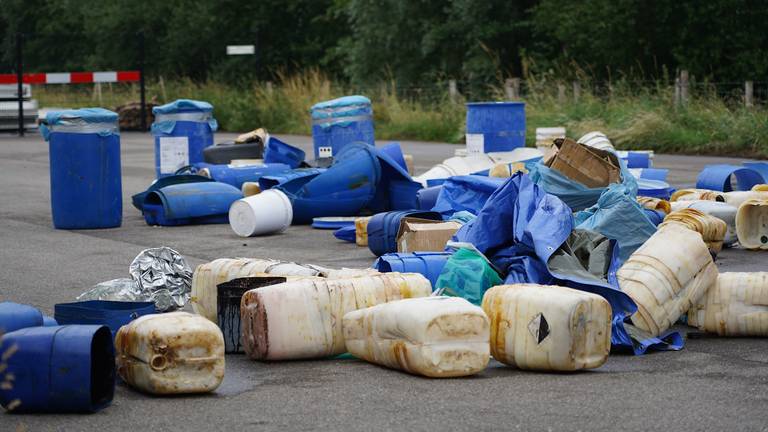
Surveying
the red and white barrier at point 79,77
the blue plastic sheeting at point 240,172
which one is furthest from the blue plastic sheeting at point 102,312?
the red and white barrier at point 79,77

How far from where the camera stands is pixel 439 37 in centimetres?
3897

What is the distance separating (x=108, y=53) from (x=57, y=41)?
25.2 ft

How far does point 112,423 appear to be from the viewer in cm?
506

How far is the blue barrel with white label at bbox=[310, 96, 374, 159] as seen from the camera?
47.3 feet

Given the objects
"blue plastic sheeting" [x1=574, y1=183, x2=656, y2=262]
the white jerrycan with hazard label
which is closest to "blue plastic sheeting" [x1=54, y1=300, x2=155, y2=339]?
the white jerrycan with hazard label

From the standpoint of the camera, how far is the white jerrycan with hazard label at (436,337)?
5672mm

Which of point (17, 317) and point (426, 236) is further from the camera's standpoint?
point (426, 236)

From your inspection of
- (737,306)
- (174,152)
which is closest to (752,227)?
(737,306)

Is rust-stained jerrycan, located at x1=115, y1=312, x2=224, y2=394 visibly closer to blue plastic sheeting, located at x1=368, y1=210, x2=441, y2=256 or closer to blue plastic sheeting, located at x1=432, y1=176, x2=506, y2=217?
blue plastic sheeting, located at x1=368, y1=210, x2=441, y2=256

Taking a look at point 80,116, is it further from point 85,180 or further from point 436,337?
point 436,337

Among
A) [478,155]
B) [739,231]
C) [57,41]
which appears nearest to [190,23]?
[57,41]

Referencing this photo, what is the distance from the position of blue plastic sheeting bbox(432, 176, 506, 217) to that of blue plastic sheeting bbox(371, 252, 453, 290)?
2.87 meters

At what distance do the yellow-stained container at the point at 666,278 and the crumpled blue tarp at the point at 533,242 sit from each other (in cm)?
10

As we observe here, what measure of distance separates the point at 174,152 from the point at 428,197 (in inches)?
188
